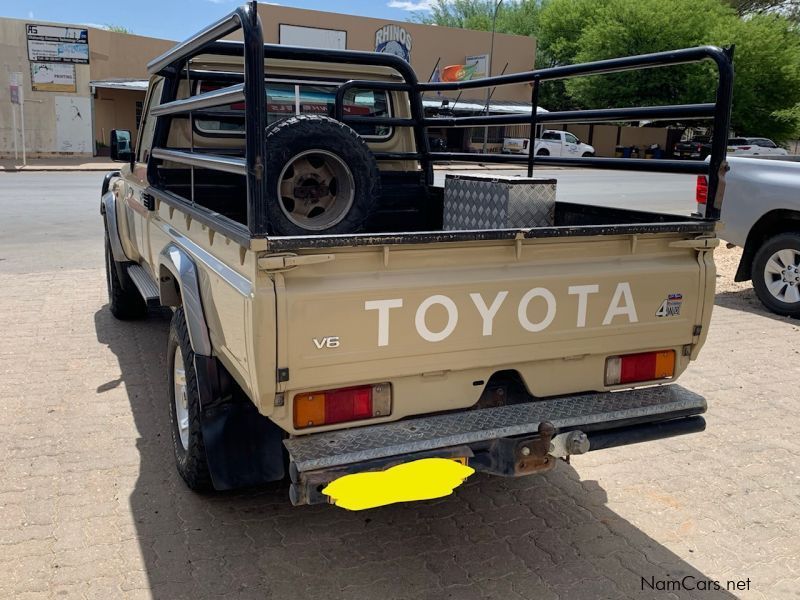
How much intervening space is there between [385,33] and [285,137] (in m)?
32.6

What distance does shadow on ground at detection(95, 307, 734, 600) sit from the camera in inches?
116

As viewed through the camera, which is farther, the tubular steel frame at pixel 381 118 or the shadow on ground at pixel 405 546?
the shadow on ground at pixel 405 546

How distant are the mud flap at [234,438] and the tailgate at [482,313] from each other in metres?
0.41

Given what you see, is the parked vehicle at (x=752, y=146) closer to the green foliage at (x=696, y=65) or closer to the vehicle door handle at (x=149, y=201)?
the green foliage at (x=696, y=65)

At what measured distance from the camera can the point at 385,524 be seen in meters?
3.43

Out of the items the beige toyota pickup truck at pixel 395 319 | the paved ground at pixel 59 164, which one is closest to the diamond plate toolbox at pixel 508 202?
the beige toyota pickup truck at pixel 395 319

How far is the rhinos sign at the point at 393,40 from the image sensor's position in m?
33.5

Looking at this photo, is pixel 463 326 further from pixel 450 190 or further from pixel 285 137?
pixel 450 190

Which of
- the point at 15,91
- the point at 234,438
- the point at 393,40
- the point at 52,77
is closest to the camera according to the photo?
the point at 234,438

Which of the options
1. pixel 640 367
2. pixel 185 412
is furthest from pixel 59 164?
pixel 640 367

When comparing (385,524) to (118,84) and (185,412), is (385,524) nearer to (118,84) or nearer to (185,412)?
(185,412)

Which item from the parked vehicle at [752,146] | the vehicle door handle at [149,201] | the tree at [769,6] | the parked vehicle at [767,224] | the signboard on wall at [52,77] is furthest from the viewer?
the tree at [769,6]

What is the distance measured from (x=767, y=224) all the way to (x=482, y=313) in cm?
588

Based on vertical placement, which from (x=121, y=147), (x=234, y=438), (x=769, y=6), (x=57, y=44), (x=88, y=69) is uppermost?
(x=769, y=6)
